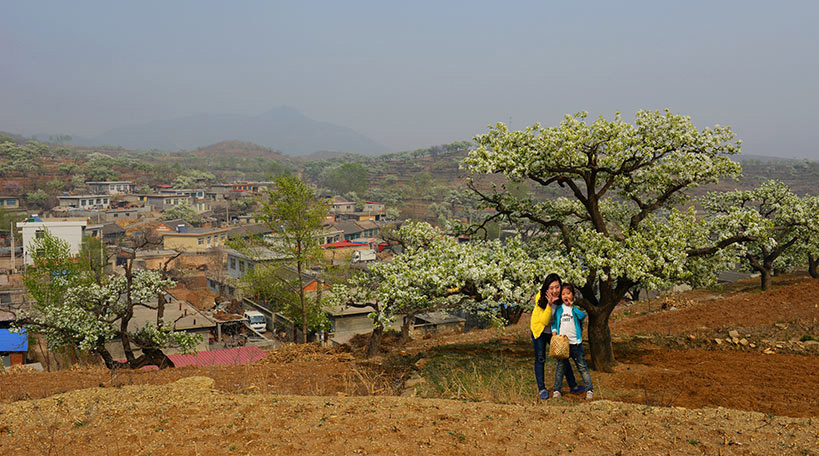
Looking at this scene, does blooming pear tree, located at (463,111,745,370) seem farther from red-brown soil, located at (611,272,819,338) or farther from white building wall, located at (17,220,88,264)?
white building wall, located at (17,220,88,264)

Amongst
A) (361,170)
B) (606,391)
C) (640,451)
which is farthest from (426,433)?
(361,170)

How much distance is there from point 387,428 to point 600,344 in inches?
222

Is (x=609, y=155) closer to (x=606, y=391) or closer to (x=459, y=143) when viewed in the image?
(x=606, y=391)

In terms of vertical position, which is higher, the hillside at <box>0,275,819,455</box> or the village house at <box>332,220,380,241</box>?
the hillside at <box>0,275,819,455</box>

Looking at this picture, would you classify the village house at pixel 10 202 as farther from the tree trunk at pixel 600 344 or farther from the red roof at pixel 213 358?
the tree trunk at pixel 600 344

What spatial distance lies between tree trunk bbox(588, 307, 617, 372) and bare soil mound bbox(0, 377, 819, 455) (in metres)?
2.77

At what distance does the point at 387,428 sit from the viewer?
657cm

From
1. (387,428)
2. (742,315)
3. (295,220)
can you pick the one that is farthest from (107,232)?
(387,428)

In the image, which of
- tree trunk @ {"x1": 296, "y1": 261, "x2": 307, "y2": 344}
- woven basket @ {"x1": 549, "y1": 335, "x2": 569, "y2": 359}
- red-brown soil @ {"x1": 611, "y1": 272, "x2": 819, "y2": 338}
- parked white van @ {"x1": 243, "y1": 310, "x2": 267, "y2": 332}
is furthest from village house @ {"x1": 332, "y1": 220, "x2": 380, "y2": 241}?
woven basket @ {"x1": 549, "y1": 335, "x2": 569, "y2": 359}

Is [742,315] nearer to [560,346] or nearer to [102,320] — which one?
[560,346]

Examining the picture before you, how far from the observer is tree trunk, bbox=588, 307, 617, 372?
10531 mm

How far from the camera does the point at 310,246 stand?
22766mm

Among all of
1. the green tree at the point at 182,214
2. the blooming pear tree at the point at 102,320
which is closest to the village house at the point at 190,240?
the green tree at the point at 182,214

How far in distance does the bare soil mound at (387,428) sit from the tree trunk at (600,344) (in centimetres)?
277
